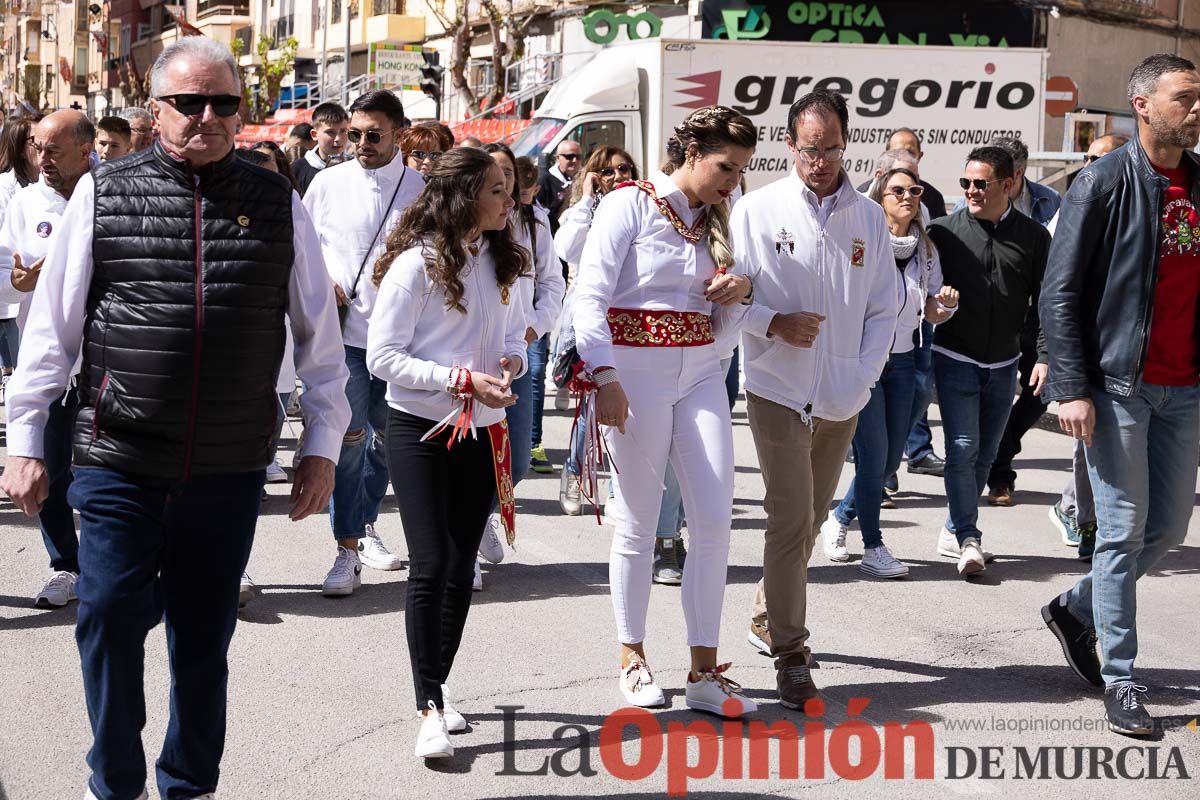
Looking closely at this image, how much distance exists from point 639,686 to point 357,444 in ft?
7.21

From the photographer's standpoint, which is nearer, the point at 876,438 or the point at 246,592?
the point at 246,592

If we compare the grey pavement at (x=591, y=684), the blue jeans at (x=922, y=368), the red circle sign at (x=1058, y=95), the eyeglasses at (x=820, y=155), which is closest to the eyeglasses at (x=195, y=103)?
the grey pavement at (x=591, y=684)

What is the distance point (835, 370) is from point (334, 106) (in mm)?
6556

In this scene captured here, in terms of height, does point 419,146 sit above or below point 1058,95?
below

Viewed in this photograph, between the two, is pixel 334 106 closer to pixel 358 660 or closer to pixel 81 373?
pixel 358 660

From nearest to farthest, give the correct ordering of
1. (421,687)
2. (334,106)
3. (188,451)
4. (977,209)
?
(188,451) < (421,687) < (977,209) < (334,106)

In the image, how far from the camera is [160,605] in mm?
3930

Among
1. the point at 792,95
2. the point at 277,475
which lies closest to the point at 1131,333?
the point at 277,475

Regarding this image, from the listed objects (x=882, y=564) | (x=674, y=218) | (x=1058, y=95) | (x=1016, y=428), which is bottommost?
(x=882, y=564)

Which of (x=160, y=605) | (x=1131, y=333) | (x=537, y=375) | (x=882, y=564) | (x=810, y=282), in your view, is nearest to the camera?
(x=160, y=605)

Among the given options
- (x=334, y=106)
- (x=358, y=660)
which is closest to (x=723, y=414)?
(x=358, y=660)

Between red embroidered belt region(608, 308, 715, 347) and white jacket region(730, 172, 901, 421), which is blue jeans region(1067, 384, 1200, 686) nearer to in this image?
white jacket region(730, 172, 901, 421)

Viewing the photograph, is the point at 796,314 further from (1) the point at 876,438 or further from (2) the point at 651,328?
(1) the point at 876,438

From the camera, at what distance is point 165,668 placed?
5602 millimetres
